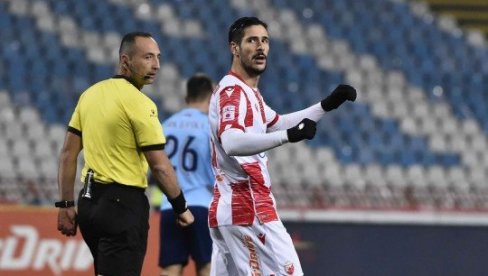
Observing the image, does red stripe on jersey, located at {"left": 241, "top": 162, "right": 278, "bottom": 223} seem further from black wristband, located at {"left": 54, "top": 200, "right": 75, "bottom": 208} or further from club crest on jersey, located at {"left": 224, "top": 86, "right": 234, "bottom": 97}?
black wristband, located at {"left": 54, "top": 200, "right": 75, "bottom": 208}

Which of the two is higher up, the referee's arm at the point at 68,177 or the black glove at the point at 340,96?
the black glove at the point at 340,96

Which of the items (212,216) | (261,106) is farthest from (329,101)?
(212,216)

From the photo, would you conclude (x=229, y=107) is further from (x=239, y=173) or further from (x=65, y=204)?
(x=65, y=204)

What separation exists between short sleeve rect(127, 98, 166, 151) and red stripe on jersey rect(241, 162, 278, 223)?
0.48 meters

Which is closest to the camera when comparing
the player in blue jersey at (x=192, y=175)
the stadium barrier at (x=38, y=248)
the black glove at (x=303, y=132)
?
the black glove at (x=303, y=132)

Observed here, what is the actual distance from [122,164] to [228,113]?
633mm

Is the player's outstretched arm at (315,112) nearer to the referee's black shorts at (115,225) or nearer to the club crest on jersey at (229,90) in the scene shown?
the club crest on jersey at (229,90)

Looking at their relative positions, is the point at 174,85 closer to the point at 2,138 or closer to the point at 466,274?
the point at 2,138

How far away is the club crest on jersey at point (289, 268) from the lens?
18.4 ft

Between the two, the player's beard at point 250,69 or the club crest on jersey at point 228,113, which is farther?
the player's beard at point 250,69

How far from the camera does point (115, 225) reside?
566 cm

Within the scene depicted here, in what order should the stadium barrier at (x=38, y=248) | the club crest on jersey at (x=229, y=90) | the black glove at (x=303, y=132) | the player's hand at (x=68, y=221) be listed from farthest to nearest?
the stadium barrier at (x=38, y=248)
the player's hand at (x=68, y=221)
the club crest on jersey at (x=229, y=90)
the black glove at (x=303, y=132)

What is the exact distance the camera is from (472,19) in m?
18.2

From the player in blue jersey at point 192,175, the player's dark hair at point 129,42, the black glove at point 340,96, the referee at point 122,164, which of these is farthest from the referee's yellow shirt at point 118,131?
the player in blue jersey at point 192,175
